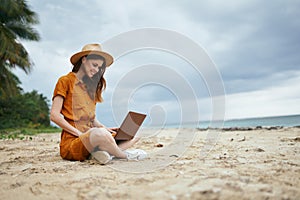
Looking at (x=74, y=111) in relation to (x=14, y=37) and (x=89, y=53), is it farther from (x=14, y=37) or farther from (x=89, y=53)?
(x=14, y=37)

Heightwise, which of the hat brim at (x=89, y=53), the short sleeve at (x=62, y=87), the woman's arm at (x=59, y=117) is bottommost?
the woman's arm at (x=59, y=117)

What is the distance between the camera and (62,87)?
2635mm

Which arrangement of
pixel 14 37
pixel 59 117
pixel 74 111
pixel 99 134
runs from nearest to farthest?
pixel 99 134
pixel 59 117
pixel 74 111
pixel 14 37

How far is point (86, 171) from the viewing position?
207cm

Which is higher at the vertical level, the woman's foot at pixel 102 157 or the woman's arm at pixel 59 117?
the woman's arm at pixel 59 117

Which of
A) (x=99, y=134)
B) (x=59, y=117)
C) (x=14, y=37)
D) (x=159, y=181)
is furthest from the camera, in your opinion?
(x=14, y=37)

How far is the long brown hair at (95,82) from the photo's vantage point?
2.86 meters

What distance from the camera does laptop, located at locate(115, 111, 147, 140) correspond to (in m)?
2.55

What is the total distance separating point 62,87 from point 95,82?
1.36ft

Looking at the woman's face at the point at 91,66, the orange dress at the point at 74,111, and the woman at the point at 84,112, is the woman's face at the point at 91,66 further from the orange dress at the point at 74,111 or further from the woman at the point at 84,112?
the orange dress at the point at 74,111

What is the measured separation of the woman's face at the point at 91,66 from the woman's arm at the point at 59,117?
40cm

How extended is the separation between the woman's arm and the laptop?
0.45m

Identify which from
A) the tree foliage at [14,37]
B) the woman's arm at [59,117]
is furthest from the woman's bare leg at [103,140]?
the tree foliage at [14,37]

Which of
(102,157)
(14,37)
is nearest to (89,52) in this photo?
(102,157)
